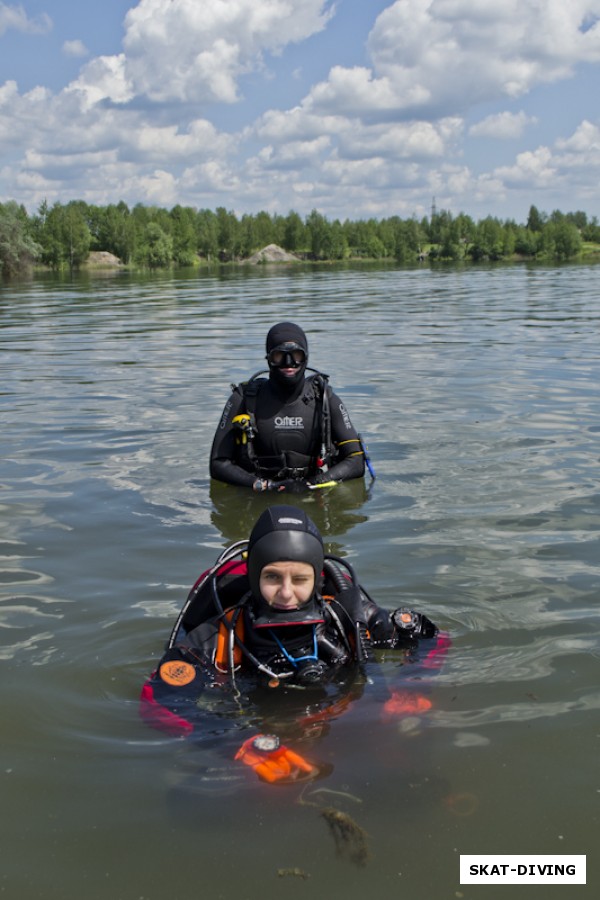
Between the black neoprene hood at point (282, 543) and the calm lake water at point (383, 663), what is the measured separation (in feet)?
2.29

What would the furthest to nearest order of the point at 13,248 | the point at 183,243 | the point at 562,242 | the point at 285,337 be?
the point at 562,242 < the point at 183,243 < the point at 13,248 < the point at 285,337

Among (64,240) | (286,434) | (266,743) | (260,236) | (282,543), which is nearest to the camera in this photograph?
(266,743)

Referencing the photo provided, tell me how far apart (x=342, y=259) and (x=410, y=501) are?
146209mm

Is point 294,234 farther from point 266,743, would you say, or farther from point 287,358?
point 266,743

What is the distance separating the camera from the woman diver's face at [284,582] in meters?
3.86

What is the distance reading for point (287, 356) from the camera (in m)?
7.64

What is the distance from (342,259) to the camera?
150 metres

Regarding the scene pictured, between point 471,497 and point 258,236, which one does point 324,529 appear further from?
point 258,236

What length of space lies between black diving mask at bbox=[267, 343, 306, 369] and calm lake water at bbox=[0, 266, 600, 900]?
1202 millimetres

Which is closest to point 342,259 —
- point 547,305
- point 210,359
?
point 547,305

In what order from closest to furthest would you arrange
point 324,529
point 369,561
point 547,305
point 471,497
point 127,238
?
1. point 369,561
2. point 324,529
3. point 471,497
4. point 547,305
5. point 127,238


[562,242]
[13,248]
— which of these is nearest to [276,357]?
[13,248]

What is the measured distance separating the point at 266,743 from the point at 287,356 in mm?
4589

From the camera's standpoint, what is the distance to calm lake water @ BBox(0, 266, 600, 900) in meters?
2.97
